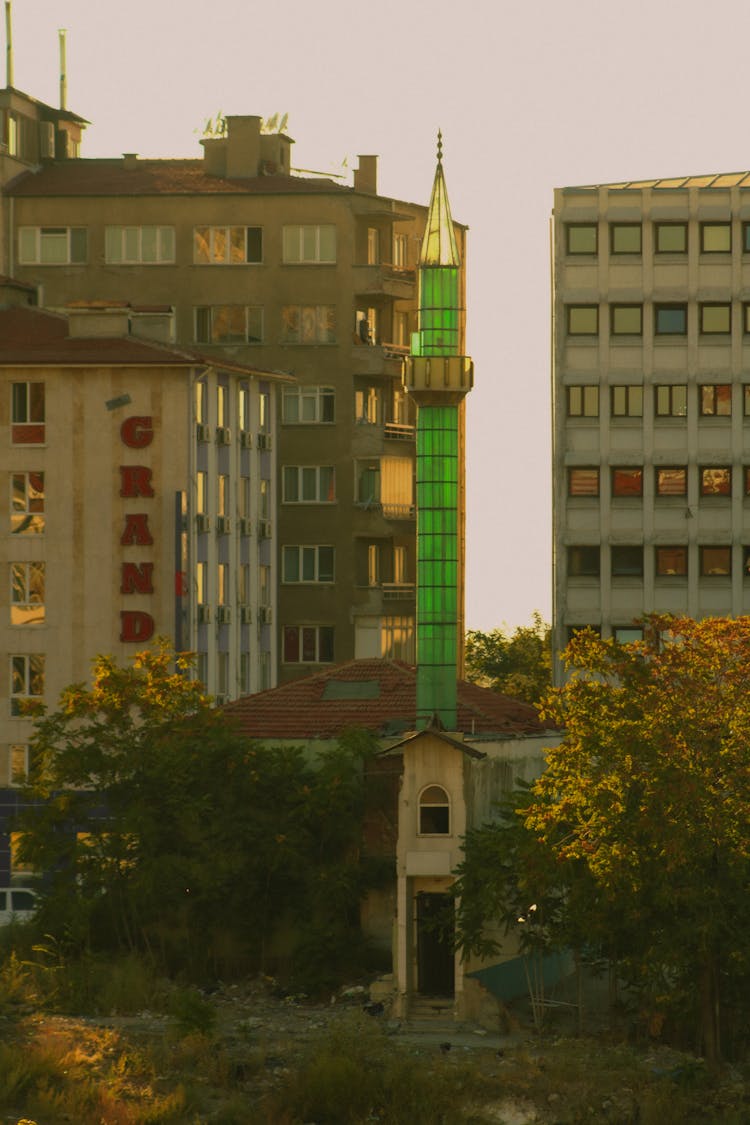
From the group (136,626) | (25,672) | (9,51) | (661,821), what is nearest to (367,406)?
(9,51)

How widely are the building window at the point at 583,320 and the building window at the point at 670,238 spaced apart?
11.2 feet

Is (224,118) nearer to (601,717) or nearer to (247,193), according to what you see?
(247,193)

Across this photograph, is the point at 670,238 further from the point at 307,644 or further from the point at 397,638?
the point at 307,644

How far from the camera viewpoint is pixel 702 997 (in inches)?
2298

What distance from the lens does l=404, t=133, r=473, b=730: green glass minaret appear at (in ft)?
223

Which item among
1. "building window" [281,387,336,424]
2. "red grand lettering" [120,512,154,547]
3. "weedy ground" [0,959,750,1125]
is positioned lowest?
"weedy ground" [0,959,750,1125]

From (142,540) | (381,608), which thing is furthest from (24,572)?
(381,608)

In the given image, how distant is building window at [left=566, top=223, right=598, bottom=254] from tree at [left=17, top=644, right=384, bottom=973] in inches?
1484

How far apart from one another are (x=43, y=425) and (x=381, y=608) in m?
24.1

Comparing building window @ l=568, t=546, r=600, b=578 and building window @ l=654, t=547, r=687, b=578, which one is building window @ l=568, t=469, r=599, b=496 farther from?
building window @ l=654, t=547, r=687, b=578

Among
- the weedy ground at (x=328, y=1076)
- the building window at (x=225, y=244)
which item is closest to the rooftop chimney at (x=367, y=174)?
the building window at (x=225, y=244)

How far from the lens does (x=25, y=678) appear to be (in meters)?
90.6

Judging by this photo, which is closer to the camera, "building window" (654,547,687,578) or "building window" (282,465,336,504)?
"building window" (654,547,687,578)

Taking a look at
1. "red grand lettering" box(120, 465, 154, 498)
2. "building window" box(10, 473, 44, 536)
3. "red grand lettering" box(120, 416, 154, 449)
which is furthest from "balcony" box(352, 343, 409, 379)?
"building window" box(10, 473, 44, 536)
